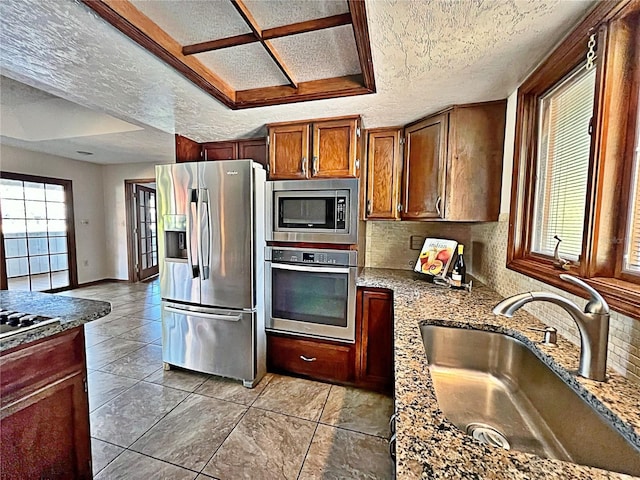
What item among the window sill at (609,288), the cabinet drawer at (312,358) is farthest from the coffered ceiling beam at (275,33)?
the cabinet drawer at (312,358)

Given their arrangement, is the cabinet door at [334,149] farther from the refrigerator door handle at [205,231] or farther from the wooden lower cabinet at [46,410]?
the wooden lower cabinet at [46,410]

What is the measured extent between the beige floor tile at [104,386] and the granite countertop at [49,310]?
3.35ft

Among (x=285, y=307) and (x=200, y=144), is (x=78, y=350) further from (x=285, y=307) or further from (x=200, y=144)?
(x=200, y=144)

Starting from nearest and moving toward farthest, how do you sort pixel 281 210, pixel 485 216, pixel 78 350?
1. pixel 78 350
2. pixel 485 216
3. pixel 281 210

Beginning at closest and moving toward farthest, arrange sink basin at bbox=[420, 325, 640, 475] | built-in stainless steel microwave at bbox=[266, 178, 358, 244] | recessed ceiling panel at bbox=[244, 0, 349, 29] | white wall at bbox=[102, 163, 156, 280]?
sink basin at bbox=[420, 325, 640, 475] → recessed ceiling panel at bbox=[244, 0, 349, 29] → built-in stainless steel microwave at bbox=[266, 178, 358, 244] → white wall at bbox=[102, 163, 156, 280]

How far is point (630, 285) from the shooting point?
905 mm

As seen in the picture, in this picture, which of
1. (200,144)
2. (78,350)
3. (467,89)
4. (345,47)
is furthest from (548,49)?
(200,144)

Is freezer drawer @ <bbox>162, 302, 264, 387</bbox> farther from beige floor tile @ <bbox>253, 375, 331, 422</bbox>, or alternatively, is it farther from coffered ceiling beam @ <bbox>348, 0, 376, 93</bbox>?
coffered ceiling beam @ <bbox>348, 0, 376, 93</bbox>

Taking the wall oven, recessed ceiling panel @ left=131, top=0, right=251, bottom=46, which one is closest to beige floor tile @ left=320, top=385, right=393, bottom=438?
the wall oven

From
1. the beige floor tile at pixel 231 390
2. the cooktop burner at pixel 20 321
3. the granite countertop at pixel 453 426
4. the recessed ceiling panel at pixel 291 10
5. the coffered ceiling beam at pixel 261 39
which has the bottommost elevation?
the beige floor tile at pixel 231 390

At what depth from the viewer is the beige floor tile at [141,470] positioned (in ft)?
4.85

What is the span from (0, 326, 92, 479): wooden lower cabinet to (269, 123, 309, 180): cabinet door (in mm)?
1614

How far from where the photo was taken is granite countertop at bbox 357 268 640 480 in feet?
1.81

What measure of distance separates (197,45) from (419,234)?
7.00 feet
